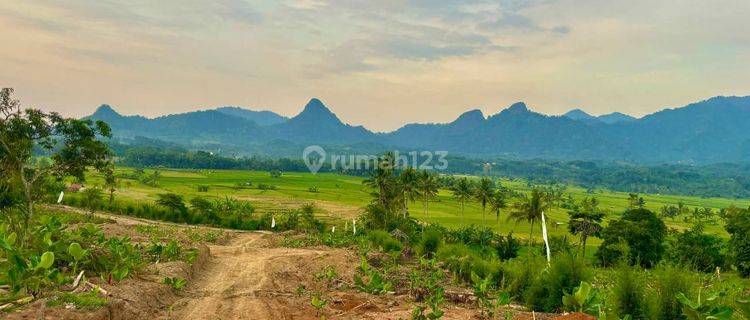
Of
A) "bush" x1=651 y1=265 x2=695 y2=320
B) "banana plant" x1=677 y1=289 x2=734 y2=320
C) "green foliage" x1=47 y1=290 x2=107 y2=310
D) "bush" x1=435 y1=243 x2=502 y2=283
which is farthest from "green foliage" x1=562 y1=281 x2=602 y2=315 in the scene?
"green foliage" x1=47 y1=290 x2=107 y2=310

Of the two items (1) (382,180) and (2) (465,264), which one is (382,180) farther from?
(2) (465,264)

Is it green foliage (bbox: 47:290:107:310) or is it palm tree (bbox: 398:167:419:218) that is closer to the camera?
green foliage (bbox: 47:290:107:310)

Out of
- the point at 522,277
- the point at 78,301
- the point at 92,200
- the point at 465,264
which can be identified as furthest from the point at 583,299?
the point at 92,200

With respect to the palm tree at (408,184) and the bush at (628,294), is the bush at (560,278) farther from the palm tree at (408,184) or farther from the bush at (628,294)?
the palm tree at (408,184)

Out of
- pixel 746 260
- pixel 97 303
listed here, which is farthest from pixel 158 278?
pixel 746 260

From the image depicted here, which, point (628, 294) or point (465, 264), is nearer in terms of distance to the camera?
point (628, 294)

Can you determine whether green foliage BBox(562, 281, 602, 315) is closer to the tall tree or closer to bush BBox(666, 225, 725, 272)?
the tall tree

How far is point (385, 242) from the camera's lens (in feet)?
100

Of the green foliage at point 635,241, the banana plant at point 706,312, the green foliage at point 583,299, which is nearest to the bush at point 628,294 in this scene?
the green foliage at point 583,299

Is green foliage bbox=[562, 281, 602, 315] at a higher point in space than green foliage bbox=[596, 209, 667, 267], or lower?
higher

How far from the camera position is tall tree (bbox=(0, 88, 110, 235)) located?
2083 centimetres

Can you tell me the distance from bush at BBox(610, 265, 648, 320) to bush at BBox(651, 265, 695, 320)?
0.55 m

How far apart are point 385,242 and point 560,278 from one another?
1762cm

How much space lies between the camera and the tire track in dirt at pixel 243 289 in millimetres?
12164
